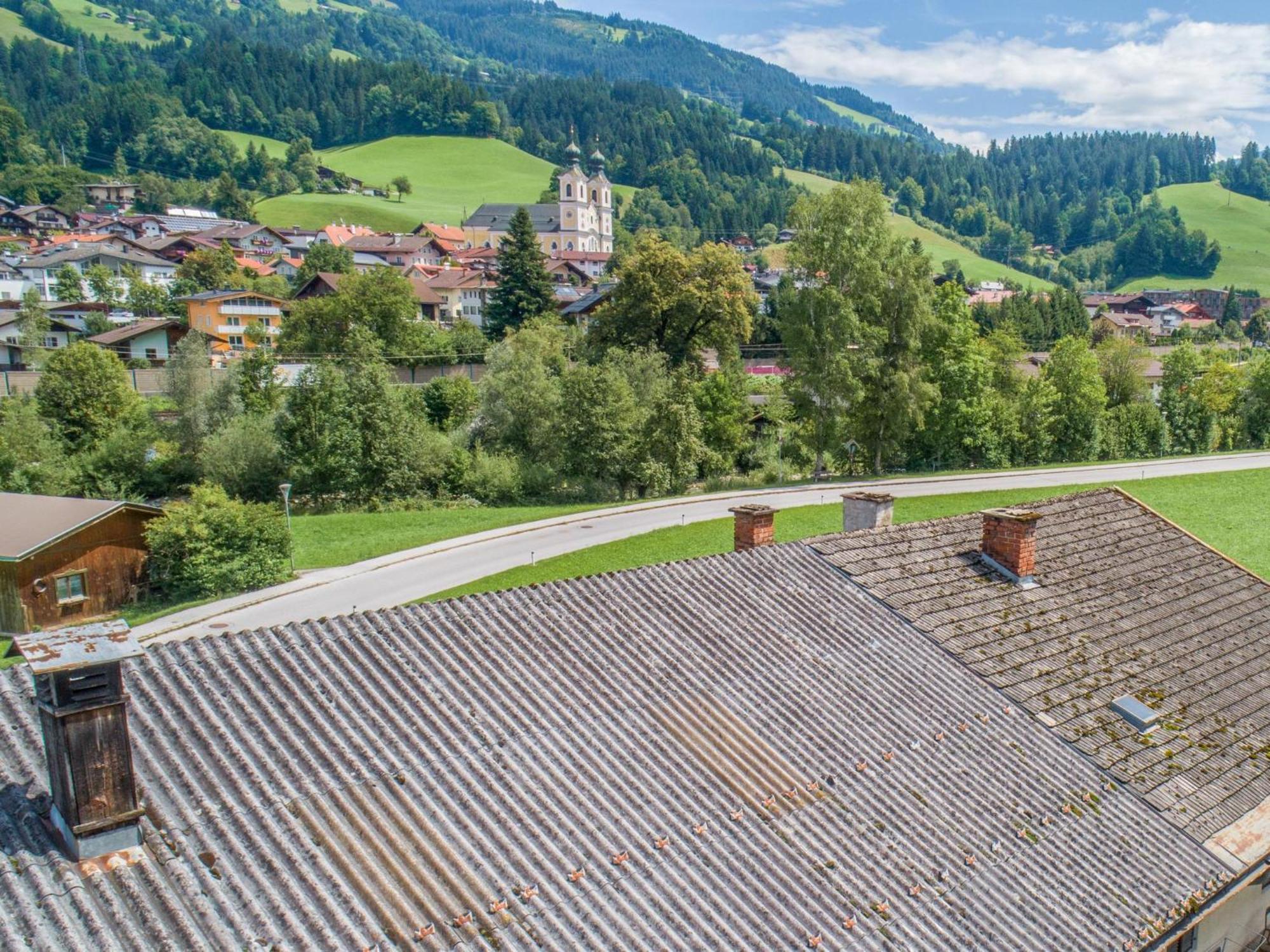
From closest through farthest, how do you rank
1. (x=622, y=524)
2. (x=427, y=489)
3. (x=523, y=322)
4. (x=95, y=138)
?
1. (x=622, y=524)
2. (x=427, y=489)
3. (x=523, y=322)
4. (x=95, y=138)

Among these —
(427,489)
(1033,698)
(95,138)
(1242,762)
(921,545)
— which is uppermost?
(95,138)

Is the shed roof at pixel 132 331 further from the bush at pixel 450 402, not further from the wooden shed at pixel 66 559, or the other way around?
the wooden shed at pixel 66 559

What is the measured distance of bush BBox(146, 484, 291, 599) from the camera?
24812 millimetres

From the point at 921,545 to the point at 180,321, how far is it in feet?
232

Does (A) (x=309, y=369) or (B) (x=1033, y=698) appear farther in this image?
(A) (x=309, y=369)

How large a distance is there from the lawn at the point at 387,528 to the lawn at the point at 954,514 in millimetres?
5239

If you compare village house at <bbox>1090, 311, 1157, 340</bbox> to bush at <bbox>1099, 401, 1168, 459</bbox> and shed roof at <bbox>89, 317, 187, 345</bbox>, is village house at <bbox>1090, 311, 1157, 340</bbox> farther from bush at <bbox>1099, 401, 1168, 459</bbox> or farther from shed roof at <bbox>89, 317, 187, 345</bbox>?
shed roof at <bbox>89, 317, 187, 345</bbox>

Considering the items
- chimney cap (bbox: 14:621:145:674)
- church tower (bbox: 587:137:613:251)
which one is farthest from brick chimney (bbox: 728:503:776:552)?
church tower (bbox: 587:137:613:251)

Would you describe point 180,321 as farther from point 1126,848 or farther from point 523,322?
point 1126,848

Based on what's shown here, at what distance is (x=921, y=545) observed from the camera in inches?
489

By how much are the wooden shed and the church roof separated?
126 meters

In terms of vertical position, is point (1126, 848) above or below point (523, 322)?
below

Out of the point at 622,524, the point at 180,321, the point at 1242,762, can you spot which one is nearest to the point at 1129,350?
the point at 622,524

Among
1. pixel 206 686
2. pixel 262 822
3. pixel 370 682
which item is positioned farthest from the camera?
pixel 370 682
